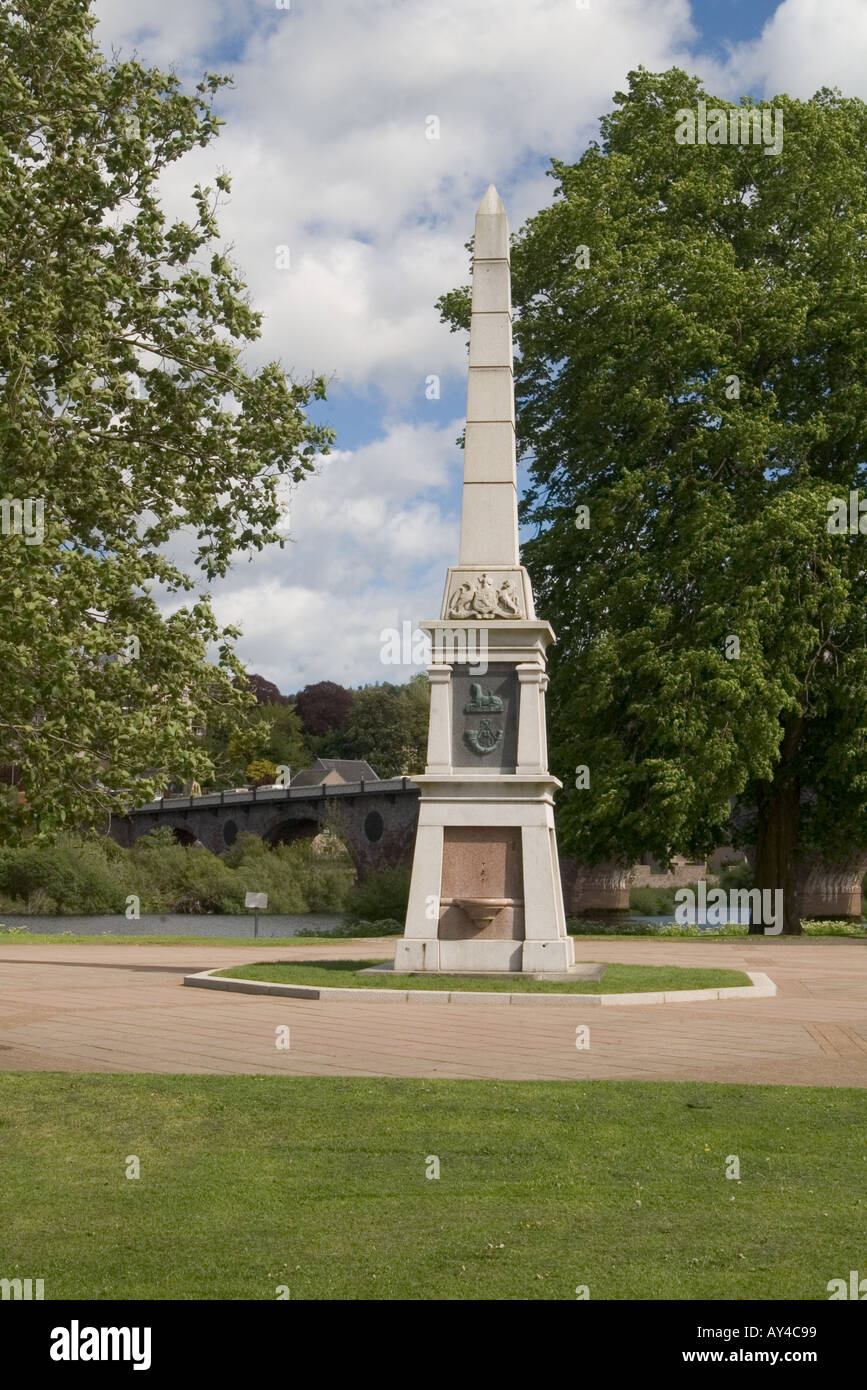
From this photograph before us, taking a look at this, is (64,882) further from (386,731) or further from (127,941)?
(386,731)

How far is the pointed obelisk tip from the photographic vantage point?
64.5ft

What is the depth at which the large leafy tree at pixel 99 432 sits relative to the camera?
33.1ft

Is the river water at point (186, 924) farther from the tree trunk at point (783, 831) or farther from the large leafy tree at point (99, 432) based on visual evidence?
the large leafy tree at point (99, 432)

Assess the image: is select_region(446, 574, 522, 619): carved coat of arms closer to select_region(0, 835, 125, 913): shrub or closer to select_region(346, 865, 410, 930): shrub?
select_region(346, 865, 410, 930): shrub

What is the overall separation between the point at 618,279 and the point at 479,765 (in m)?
17.8

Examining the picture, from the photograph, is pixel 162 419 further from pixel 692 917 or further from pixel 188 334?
pixel 692 917

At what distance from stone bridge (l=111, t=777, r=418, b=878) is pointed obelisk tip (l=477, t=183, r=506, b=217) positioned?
40206 millimetres

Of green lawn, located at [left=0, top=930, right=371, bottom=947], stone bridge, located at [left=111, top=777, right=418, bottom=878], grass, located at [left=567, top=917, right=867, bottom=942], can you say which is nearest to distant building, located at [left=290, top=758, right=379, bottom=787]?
stone bridge, located at [left=111, top=777, right=418, bottom=878]

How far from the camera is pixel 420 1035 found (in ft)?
41.4

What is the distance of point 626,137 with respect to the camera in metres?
35.2

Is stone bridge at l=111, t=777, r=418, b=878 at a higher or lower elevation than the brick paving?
higher

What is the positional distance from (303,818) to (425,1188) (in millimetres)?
64821

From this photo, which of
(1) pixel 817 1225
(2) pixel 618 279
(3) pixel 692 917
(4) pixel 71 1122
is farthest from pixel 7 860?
(1) pixel 817 1225

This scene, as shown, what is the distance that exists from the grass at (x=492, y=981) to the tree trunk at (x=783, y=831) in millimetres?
13230
